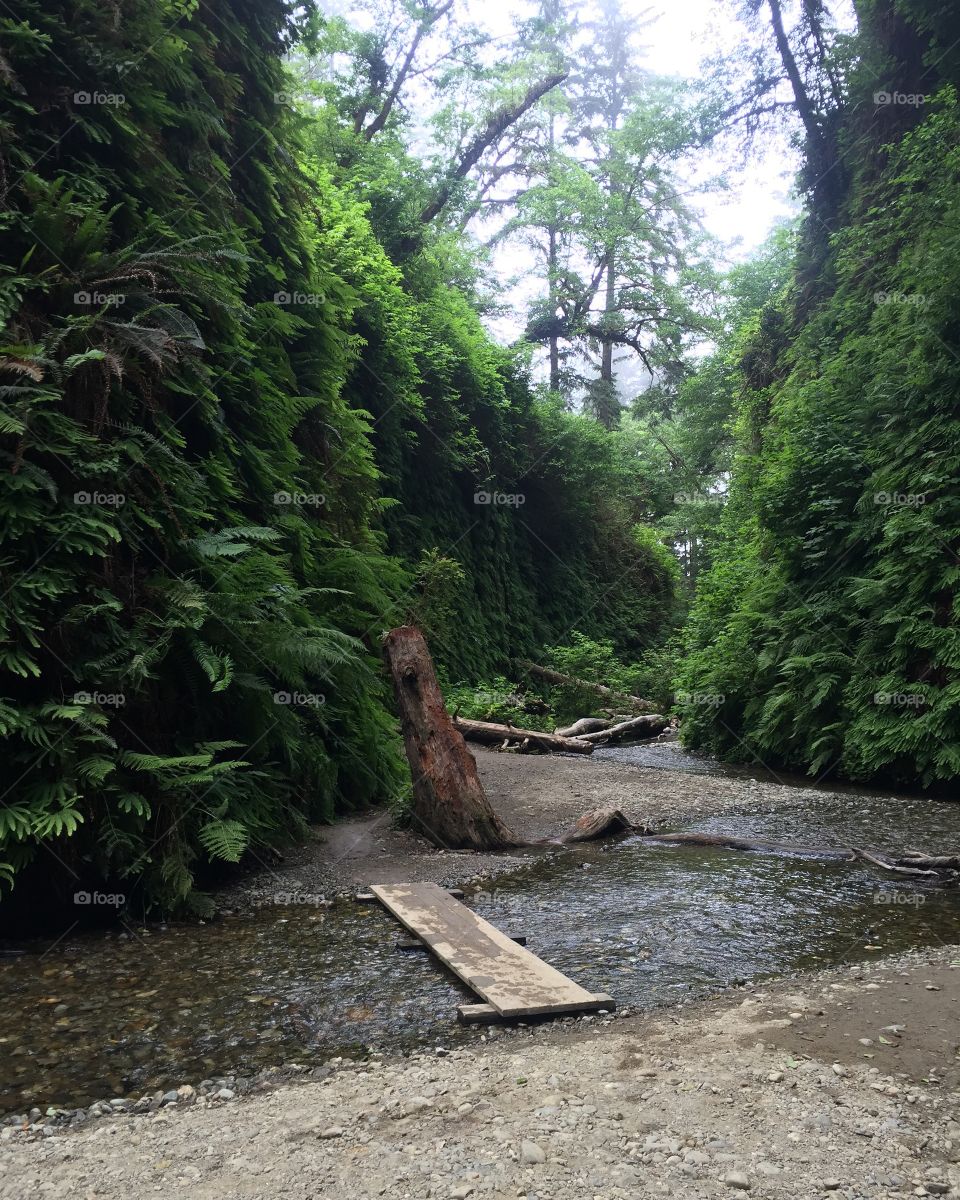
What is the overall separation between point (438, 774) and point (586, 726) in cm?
842

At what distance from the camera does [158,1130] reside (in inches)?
103

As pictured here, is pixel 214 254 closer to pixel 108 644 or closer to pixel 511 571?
pixel 108 644

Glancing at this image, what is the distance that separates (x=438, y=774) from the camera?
6570 millimetres

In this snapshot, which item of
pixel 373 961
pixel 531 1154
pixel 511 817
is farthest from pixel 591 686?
pixel 531 1154

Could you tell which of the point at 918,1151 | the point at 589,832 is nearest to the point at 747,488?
the point at 589,832

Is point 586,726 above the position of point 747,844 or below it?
above

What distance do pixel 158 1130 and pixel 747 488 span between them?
14.5 metres

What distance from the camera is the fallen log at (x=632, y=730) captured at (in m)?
14.1

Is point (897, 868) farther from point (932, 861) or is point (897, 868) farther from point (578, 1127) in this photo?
point (578, 1127)

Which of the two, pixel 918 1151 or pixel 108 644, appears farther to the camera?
pixel 108 644

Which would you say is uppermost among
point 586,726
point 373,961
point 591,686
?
point 591,686

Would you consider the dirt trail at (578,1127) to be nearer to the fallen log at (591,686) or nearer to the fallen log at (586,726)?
the fallen log at (586,726)

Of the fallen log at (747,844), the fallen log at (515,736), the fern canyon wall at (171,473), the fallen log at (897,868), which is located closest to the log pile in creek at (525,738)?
the fallen log at (515,736)

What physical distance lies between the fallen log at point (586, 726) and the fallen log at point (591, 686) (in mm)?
959
